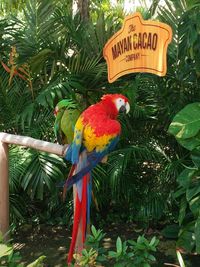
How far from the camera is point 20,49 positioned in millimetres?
3451

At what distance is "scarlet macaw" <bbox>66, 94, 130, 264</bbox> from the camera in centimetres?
177

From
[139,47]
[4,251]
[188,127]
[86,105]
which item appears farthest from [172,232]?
[4,251]

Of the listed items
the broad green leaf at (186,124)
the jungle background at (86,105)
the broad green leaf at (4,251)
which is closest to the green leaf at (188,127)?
the broad green leaf at (186,124)

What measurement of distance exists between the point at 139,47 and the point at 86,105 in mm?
1102

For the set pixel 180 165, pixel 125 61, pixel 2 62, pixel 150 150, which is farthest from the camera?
pixel 2 62

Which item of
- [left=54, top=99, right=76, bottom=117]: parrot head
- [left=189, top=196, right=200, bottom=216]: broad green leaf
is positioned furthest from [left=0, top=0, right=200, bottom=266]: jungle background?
[left=54, top=99, right=76, bottom=117]: parrot head

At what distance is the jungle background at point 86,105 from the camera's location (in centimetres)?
310

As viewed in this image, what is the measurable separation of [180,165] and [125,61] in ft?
3.32

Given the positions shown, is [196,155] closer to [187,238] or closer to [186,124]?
[186,124]

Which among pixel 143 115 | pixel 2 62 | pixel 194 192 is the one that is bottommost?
pixel 194 192

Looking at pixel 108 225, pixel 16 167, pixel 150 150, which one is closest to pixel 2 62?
pixel 16 167

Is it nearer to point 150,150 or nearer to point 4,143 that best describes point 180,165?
point 150,150

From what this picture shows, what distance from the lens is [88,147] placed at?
1815 mm

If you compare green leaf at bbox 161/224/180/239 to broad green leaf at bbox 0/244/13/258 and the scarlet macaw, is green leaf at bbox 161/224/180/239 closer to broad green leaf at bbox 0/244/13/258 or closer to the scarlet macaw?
the scarlet macaw
